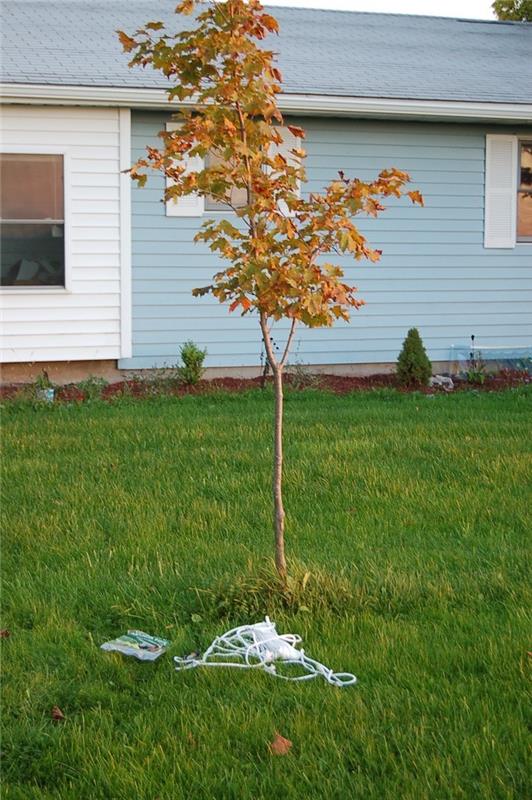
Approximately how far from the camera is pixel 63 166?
39.2 feet

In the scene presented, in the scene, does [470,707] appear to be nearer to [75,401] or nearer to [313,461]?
[313,461]

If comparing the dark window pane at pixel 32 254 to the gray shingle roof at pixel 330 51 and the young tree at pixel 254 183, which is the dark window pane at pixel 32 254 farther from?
the young tree at pixel 254 183

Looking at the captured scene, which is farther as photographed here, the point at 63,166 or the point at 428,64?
the point at 428,64

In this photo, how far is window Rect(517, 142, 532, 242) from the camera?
14102mm

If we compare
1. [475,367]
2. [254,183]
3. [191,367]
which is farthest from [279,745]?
[475,367]

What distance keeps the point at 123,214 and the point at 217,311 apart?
1.59 m

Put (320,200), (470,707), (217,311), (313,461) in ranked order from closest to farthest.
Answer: (470,707) → (320,200) → (313,461) → (217,311)

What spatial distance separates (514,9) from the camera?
27.2 metres

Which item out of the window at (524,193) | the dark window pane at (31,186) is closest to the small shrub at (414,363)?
the window at (524,193)

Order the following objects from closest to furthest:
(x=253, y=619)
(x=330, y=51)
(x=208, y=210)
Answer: (x=253, y=619) < (x=208, y=210) < (x=330, y=51)

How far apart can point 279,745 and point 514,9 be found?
26.6 metres

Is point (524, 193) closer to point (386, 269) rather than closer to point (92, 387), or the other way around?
point (386, 269)

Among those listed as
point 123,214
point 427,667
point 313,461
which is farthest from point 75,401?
point 427,667

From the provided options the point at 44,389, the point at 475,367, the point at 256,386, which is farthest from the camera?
the point at 475,367
